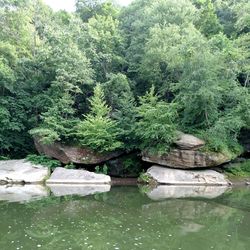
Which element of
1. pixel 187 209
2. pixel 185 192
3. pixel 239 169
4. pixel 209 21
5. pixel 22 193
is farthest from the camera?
Answer: pixel 209 21

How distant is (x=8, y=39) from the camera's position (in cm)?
3206

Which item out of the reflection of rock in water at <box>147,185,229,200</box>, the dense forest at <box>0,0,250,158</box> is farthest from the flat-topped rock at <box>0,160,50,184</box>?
the reflection of rock in water at <box>147,185,229,200</box>

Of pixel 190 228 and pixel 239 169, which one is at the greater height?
pixel 190 228

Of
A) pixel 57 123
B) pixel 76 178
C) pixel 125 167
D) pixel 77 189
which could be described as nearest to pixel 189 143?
pixel 125 167

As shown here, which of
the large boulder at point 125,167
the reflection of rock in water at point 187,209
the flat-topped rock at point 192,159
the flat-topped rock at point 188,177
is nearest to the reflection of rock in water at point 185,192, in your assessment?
the flat-topped rock at point 188,177

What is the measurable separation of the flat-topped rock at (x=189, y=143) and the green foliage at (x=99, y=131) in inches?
164

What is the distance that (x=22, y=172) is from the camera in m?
24.1

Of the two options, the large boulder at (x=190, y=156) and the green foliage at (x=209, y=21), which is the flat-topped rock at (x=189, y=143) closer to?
the large boulder at (x=190, y=156)

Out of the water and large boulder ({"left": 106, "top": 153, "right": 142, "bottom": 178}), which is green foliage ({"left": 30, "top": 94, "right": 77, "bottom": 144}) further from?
the water

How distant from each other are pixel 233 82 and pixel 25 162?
51.7 ft

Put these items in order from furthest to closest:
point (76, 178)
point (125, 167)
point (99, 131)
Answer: point (125, 167) < point (99, 131) < point (76, 178)

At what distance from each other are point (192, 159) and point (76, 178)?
774 centimetres

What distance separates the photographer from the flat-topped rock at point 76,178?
23484 mm

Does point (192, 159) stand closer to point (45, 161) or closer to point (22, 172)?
point (45, 161)
